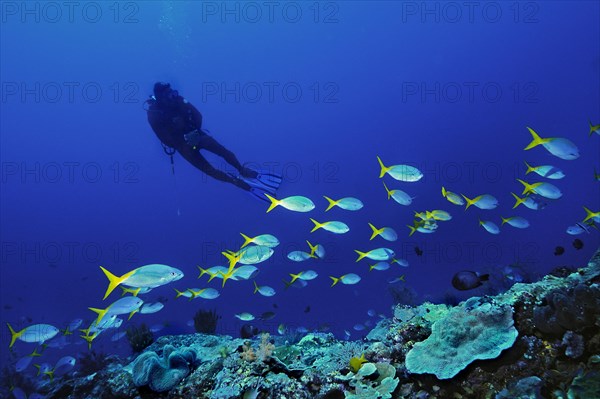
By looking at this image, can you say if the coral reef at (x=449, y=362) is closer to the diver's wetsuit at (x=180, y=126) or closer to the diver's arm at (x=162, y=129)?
the diver's wetsuit at (x=180, y=126)

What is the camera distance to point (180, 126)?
1116 centimetres

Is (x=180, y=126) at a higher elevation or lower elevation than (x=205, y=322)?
higher

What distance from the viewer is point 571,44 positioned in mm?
54281

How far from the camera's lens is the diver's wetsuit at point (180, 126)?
1100 cm

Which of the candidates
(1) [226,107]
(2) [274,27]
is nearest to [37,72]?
(1) [226,107]

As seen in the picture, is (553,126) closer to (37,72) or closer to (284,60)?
(284,60)

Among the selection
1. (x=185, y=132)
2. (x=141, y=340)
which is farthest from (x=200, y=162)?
(x=141, y=340)

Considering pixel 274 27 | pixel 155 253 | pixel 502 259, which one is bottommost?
pixel 155 253

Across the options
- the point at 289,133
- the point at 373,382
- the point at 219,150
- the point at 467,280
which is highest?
the point at 219,150

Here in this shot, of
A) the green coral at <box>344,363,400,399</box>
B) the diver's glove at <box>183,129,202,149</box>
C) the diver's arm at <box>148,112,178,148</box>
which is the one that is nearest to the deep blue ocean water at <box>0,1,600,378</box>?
the diver's arm at <box>148,112,178,148</box>

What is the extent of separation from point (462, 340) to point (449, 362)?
32cm

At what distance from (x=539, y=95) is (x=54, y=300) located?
82729 mm

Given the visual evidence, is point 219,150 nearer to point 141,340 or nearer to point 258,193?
point 258,193

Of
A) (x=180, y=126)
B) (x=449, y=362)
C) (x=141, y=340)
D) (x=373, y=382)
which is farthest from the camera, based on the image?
(x=180, y=126)
